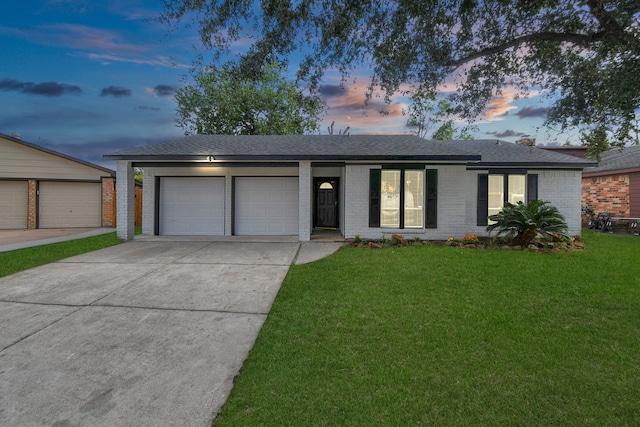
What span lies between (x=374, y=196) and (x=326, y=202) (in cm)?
354

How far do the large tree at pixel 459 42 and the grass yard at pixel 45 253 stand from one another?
20.6ft

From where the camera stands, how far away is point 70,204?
14586mm

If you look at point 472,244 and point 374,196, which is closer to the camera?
point 472,244

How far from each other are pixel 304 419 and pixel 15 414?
83.2 inches

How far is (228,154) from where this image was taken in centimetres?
1007

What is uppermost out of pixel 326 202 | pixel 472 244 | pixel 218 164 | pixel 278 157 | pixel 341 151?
pixel 341 151

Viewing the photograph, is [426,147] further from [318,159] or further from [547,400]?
[547,400]

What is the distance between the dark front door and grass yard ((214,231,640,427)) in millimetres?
7371

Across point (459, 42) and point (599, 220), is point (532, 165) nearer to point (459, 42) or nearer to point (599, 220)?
point (599, 220)

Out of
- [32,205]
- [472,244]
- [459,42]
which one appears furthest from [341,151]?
[32,205]

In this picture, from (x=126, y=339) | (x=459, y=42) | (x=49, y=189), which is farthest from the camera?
(x=49, y=189)

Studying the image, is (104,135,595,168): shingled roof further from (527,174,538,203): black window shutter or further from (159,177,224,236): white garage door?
(159,177,224,236): white garage door

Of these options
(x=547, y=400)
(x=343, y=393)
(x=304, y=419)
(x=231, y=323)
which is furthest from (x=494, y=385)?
(x=231, y=323)

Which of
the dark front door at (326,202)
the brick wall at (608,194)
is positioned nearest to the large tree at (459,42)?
the dark front door at (326,202)
